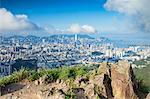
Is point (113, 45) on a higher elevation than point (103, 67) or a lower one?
lower

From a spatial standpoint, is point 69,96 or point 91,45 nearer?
point 69,96

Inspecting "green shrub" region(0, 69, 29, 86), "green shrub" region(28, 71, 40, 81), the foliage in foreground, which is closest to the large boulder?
the foliage in foreground

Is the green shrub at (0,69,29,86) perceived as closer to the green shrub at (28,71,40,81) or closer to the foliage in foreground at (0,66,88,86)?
the foliage in foreground at (0,66,88,86)

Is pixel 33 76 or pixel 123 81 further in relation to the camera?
pixel 33 76

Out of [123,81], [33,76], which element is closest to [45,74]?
[33,76]

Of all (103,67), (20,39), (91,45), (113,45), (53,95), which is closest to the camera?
(53,95)

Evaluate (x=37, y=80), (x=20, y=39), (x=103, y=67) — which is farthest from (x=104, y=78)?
(x=20, y=39)

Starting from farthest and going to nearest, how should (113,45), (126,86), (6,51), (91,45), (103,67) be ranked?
(91,45) → (113,45) → (6,51) → (103,67) → (126,86)

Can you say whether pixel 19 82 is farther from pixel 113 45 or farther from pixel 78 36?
pixel 78 36

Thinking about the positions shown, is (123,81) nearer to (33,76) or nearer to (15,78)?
(33,76)
